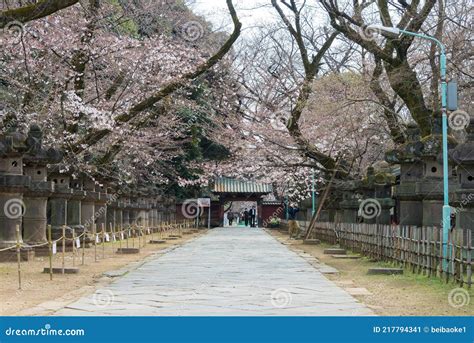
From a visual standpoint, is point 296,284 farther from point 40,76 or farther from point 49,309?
point 40,76

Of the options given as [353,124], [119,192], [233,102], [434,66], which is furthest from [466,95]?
[233,102]

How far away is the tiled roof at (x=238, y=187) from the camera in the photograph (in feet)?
207

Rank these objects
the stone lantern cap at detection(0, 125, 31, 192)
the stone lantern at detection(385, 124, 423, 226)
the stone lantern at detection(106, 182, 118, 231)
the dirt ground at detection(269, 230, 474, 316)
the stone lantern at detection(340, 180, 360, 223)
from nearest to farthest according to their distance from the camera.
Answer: the dirt ground at detection(269, 230, 474, 316) < the stone lantern cap at detection(0, 125, 31, 192) < the stone lantern at detection(385, 124, 423, 226) < the stone lantern at detection(340, 180, 360, 223) < the stone lantern at detection(106, 182, 118, 231)
